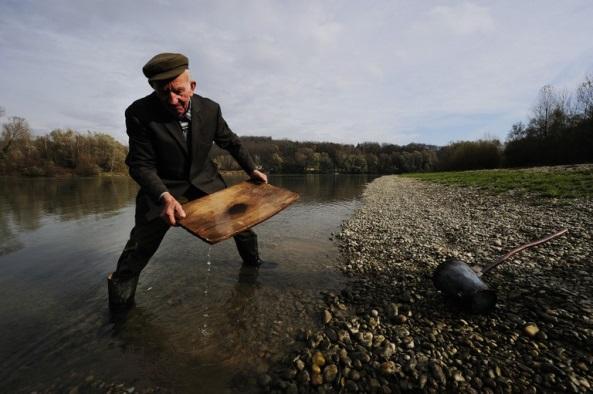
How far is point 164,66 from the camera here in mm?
3441

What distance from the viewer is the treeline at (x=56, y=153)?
218ft

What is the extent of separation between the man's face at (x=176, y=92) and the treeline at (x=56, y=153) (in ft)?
281

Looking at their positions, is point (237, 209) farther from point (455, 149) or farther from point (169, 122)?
point (455, 149)

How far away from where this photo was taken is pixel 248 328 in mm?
4188

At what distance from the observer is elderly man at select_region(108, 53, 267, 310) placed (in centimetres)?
356

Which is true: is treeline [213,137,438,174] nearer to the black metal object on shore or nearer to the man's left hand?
the man's left hand

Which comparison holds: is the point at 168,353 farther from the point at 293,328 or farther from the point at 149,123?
the point at 149,123

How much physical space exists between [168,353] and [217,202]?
6.98ft

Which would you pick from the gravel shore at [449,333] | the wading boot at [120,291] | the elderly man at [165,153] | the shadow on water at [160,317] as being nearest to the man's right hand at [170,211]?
the elderly man at [165,153]

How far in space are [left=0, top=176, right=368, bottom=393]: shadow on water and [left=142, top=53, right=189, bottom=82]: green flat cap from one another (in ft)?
11.8

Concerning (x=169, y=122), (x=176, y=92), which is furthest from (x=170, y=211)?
(x=176, y=92)

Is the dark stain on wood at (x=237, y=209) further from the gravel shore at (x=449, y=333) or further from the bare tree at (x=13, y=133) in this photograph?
the bare tree at (x=13, y=133)

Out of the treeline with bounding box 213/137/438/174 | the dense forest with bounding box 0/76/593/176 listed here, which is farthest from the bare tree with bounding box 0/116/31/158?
the treeline with bounding box 213/137/438/174

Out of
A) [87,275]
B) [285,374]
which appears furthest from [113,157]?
[285,374]
